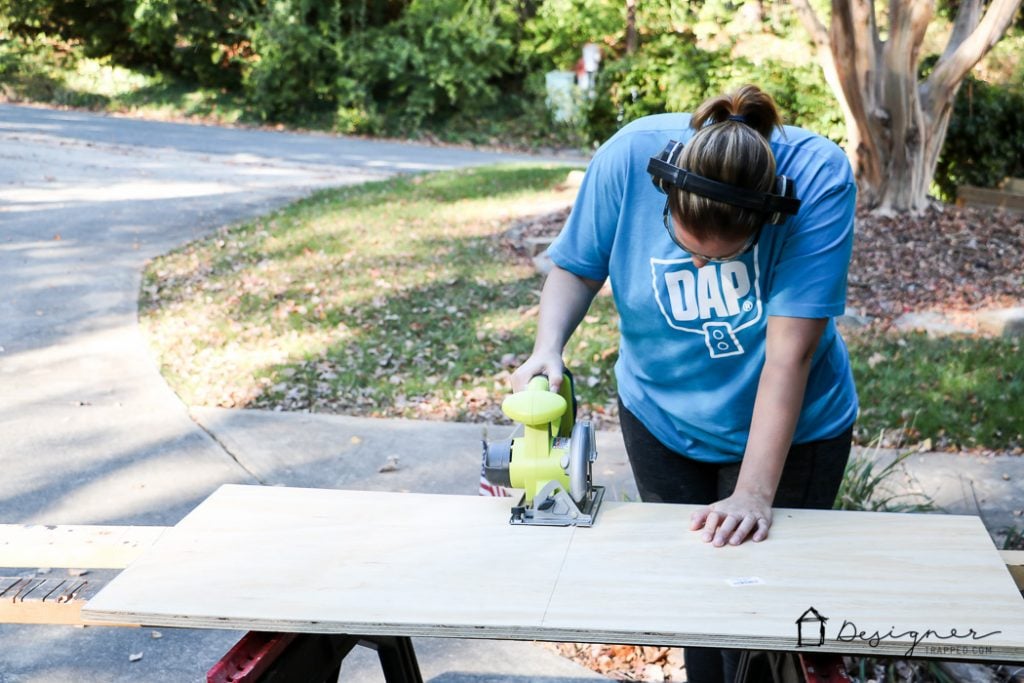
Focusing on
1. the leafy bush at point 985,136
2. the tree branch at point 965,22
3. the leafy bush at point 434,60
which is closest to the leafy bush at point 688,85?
the leafy bush at point 985,136

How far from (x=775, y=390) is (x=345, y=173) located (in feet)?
43.8

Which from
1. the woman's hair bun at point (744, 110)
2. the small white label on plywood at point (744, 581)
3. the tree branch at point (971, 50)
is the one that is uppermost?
the tree branch at point (971, 50)

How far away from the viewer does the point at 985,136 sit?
13000 millimetres

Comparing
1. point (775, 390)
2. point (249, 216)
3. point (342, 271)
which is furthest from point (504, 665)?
point (249, 216)

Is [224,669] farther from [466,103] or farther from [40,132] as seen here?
[466,103]

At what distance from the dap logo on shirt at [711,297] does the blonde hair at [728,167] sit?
0.55 ft

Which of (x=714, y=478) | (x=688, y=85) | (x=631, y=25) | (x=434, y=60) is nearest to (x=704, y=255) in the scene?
(x=714, y=478)

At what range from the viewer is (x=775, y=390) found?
2139mm

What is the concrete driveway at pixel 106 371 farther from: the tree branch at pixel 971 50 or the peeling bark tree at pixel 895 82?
the tree branch at pixel 971 50

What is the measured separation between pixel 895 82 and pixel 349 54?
15.2 metres

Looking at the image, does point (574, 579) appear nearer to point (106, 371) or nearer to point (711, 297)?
point (711, 297)

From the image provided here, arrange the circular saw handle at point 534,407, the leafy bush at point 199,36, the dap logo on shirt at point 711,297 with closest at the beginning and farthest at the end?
1. the circular saw handle at point 534,407
2. the dap logo on shirt at point 711,297
3. the leafy bush at point 199,36

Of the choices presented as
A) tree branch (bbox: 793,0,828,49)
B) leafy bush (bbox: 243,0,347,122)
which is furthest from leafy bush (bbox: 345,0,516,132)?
tree branch (bbox: 793,0,828,49)

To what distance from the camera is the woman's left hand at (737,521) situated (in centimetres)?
211
